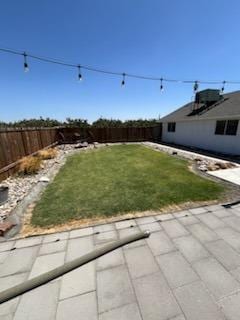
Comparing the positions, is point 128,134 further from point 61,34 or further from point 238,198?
point 238,198

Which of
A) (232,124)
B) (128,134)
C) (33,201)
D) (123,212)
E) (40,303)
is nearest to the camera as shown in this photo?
(40,303)

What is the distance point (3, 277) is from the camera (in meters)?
1.90

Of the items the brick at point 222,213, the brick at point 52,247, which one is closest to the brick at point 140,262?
the brick at point 52,247

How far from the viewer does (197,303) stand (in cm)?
155

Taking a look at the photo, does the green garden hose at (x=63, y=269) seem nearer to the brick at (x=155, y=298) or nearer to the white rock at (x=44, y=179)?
the brick at (x=155, y=298)

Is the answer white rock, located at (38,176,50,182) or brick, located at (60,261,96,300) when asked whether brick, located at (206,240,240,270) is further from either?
white rock, located at (38,176,50,182)

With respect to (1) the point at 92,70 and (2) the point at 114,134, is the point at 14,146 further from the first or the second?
(2) the point at 114,134

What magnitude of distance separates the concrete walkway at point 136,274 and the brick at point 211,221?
0.02 m

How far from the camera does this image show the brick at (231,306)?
56.5 inches

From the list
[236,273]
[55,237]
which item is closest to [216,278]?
[236,273]

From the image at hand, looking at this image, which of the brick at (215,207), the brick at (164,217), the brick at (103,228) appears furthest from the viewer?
the brick at (215,207)

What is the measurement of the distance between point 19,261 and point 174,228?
2304mm

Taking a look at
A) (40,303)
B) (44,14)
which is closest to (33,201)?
(40,303)

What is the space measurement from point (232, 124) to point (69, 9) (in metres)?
9.01
